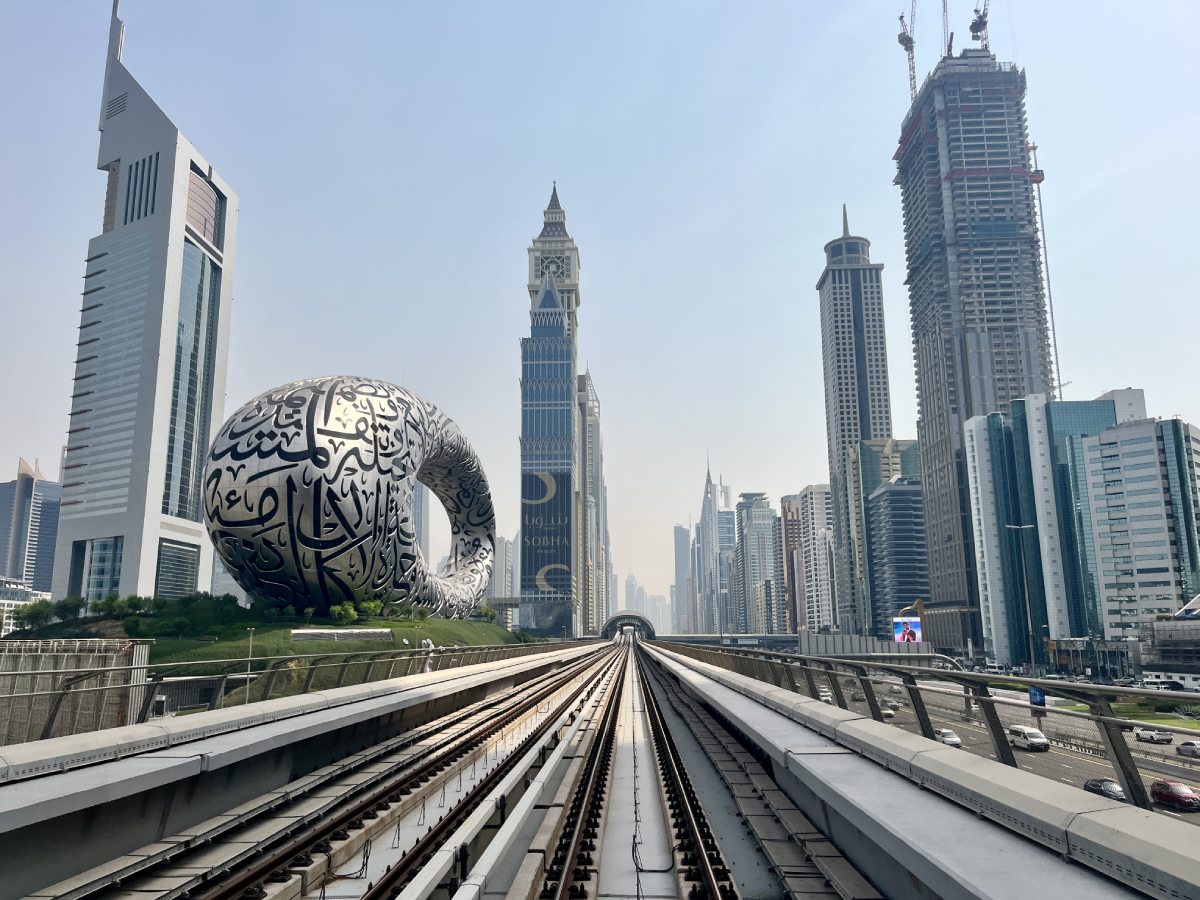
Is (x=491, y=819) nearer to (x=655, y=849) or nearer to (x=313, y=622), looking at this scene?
(x=655, y=849)

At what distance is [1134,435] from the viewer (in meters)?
85.9

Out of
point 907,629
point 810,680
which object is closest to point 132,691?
point 810,680

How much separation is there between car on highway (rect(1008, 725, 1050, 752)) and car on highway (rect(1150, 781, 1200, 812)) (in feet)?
3.20

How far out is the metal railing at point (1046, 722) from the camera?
4.48m

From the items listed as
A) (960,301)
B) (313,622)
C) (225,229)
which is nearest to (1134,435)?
(960,301)

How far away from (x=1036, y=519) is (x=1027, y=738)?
110 metres

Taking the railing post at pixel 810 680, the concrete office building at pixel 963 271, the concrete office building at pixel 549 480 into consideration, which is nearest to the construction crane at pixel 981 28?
the concrete office building at pixel 963 271

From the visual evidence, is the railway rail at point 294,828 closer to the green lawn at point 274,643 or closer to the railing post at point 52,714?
the railing post at point 52,714

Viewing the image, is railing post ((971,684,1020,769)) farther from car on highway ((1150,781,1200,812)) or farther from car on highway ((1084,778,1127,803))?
car on highway ((1150,781,1200,812))

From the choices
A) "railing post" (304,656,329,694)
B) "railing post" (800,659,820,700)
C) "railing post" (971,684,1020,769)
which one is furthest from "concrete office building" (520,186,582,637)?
"railing post" (971,684,1020,769)

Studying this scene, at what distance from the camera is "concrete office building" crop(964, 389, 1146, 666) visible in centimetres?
9425

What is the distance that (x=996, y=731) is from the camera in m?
6.03

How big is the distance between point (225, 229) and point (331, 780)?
431 ft

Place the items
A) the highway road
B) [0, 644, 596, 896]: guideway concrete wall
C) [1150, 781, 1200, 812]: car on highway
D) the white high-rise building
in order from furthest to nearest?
the white high-rise building < [0, 644, 596, 896]: guideway concrete wall < the highway road < [1150, 781, 1200, 812]: car on highway
